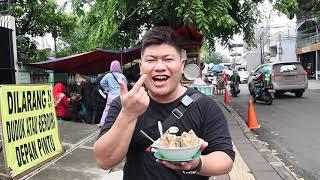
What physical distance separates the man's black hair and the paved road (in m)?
4.66

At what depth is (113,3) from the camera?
9.93 meters

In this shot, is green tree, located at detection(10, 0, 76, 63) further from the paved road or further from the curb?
the curb

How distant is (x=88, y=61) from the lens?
40.9 feet

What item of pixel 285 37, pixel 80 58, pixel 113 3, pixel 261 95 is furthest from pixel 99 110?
pixel 285 37

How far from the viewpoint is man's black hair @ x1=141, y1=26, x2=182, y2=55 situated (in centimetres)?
205

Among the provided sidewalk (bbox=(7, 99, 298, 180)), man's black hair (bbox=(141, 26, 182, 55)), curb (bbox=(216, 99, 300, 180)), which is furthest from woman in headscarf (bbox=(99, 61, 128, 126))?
man's black hair (bbox=(141, 26, 182, 55))

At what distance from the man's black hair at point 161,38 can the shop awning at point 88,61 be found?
8794 mm

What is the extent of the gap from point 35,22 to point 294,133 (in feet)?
39.9

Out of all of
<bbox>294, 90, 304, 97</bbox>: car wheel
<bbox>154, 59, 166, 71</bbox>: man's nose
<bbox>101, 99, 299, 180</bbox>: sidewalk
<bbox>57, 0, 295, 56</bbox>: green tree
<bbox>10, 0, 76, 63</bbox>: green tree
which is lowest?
<bbox>101, 99, 299, 180</bbox>: sidewalk

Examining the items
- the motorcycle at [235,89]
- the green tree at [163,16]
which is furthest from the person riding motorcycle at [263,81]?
the motorcycle at [235,89]

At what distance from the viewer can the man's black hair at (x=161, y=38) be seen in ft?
6.72

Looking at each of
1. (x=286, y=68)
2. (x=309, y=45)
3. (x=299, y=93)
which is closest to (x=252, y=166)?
(x=286, y=68)

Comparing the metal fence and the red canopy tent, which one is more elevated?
the metal fence

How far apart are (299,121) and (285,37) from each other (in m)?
40.8
